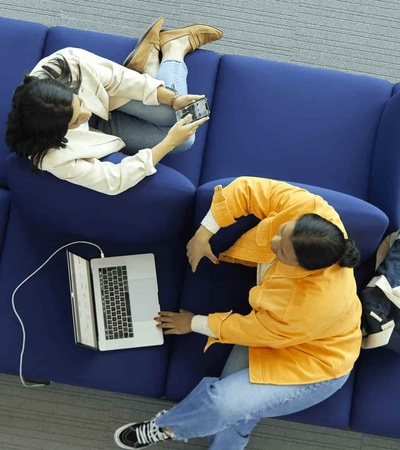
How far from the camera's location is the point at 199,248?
1.61 meters

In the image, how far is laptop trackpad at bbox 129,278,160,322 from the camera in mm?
1690

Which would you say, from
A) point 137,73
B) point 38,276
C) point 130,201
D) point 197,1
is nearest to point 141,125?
point 137,73

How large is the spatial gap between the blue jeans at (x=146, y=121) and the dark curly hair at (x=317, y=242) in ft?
1.79

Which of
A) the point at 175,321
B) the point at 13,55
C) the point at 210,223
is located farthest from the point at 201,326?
the point at 13,55

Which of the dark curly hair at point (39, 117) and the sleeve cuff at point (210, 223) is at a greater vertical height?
the dark curly hair at point (39, 117)

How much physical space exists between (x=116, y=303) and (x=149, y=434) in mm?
480

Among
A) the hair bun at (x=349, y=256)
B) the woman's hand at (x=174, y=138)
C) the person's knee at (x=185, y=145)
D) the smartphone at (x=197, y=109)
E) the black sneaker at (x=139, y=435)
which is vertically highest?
the smartphone at (x=197, y=109)

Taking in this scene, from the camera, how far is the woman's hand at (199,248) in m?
1.58

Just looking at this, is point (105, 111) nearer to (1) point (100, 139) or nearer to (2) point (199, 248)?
(1) point (100, 139)

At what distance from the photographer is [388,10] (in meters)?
2.21

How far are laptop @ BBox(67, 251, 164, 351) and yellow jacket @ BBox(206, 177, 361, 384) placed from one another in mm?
236

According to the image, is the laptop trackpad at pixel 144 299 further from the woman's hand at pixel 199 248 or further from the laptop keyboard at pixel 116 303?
the woman's hand at pixel 199 248

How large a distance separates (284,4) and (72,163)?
4.16ft

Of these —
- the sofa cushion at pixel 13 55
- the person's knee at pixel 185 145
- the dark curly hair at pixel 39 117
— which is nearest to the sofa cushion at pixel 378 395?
the person's knee at pixel 185 145
